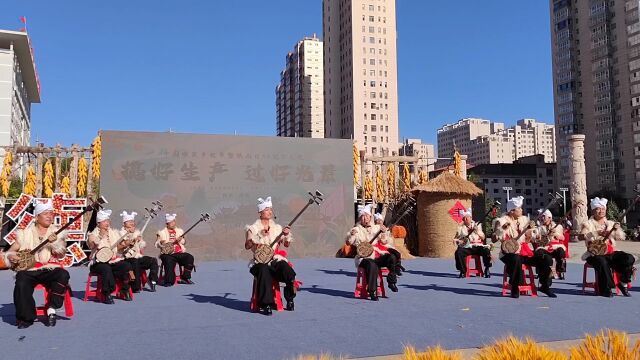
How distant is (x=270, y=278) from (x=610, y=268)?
176 inches

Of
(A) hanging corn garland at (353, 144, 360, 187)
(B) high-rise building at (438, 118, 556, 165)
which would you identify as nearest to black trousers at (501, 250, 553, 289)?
(A) hanging corn garland at (353, 144, 360, 187)

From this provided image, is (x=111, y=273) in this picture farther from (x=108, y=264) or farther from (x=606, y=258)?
(x=606, y=258)

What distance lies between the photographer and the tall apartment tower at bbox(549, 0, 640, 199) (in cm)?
5119

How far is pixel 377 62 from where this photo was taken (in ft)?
221

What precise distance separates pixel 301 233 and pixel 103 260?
705cm

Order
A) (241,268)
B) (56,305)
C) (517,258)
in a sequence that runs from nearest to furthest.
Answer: (56,305) < (517,258) < (241,268)

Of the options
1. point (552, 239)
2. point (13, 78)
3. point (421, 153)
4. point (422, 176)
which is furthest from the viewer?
point (421, 153)

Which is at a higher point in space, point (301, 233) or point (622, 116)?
point (622, 116)

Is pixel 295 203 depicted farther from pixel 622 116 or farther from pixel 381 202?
pixel 622 116

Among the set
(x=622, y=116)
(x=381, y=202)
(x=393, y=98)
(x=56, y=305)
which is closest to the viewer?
(x=56, y=305)

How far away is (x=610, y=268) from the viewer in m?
7.20

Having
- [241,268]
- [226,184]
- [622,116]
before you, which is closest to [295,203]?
[226,184]

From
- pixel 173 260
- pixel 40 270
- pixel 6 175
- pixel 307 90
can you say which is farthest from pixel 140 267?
pixel 307 90

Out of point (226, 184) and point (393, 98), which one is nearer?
point (226, 184)
